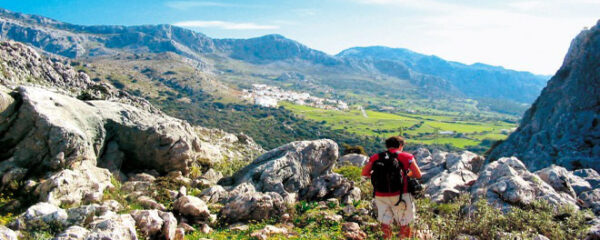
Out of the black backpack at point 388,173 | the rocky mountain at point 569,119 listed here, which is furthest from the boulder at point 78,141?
the rocky mountain at point 569,119

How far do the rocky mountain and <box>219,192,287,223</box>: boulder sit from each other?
2965cm

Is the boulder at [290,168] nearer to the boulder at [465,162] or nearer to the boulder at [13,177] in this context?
the boulder at [13,177]

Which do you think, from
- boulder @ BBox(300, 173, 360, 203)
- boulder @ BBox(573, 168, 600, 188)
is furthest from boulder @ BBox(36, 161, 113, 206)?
boulder @ BBox(573, 168, 600, 188)

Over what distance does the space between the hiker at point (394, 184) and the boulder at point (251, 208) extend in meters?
4.36

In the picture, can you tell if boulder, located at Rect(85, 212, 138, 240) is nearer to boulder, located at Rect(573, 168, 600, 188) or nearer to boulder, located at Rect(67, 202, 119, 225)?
boulder, located at Rect(67, 202, 119, 225)

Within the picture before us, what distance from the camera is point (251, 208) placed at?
472 inches

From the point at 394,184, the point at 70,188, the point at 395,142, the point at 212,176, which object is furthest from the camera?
the point at 212,176

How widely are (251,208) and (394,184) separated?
5426 mm

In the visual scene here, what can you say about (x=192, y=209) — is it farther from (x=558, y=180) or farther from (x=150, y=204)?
(x=558, y=180)

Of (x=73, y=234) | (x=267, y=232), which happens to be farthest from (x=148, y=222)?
(x=267, y=232)

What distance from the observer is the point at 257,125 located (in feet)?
577

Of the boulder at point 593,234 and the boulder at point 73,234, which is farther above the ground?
the boulder at point 593,234

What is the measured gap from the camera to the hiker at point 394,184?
906cm

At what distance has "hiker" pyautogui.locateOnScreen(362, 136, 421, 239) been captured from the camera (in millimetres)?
9062
